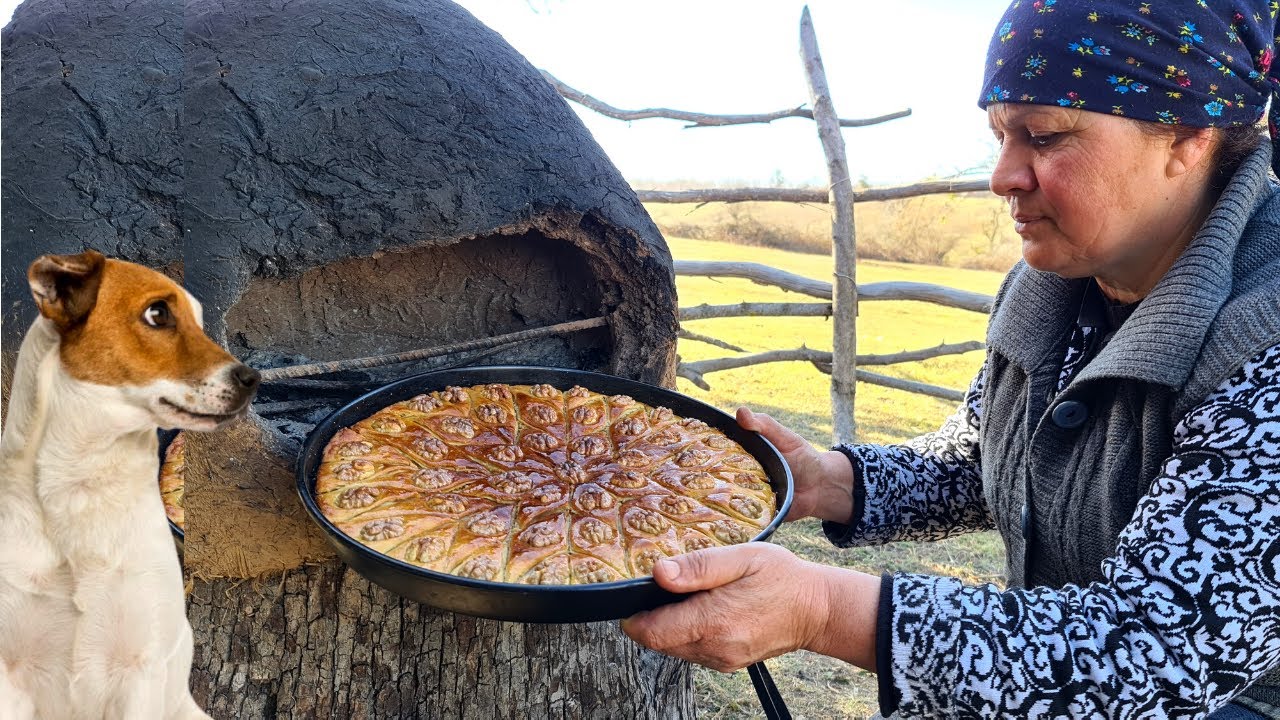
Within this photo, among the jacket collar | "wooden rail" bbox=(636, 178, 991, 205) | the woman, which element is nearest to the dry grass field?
"wooden rail" bbox=(636, 178, 991, 205)

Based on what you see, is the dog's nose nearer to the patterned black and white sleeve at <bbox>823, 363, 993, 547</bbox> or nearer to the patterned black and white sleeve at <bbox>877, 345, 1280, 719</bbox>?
the patterned black and white sleeve at <bbox>877, 345, 1280, 719</bbox>

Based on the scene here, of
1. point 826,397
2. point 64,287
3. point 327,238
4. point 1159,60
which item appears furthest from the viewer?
point 826,397

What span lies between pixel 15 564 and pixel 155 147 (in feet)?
3.15

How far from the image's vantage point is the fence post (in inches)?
225

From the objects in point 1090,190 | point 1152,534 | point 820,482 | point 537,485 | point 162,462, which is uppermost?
point 1090,190

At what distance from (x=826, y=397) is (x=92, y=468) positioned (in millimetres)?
7863

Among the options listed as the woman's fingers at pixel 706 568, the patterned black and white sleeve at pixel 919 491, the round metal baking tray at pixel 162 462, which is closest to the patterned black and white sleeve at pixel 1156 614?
the woman's fingers at pixel 706 568

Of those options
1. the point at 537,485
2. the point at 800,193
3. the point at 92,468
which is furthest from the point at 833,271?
the point at 92,468

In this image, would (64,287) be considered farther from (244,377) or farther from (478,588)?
(478,588)

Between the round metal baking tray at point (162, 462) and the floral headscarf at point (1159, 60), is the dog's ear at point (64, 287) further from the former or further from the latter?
the floral headscarf at point (1159, 60)

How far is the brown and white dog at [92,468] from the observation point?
792 mm

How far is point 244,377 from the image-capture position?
2.94 feet

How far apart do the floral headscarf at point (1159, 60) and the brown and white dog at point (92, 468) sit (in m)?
1.56

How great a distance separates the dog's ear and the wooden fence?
4.94 metres
